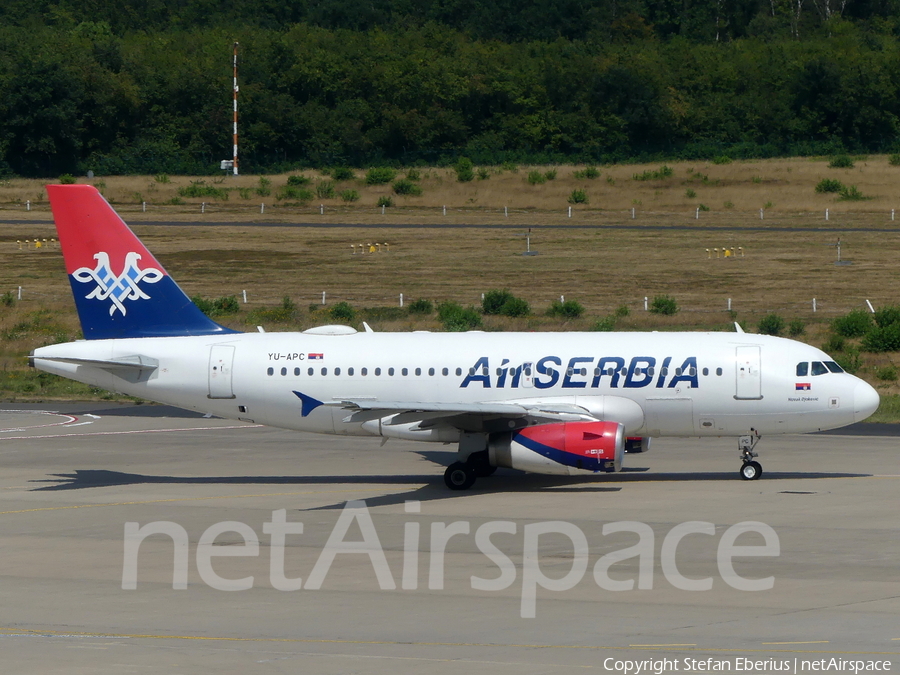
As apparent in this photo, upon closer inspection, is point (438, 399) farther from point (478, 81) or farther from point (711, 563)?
point (478, 81)

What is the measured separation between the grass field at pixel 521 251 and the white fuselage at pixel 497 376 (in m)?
17.0

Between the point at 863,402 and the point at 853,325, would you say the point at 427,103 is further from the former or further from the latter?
the point at 863,402

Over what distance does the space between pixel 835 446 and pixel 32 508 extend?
91.5 feet

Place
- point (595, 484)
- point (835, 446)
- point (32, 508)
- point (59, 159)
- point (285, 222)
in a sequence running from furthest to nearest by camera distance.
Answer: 1. point (59, 159)
2. point (285, 222)
3. point (835, 446)
4. point (595, 484)
5. point (32, 508)

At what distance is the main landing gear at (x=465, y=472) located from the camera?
38.1 m

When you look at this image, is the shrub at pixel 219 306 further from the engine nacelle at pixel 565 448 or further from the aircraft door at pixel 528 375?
the engine nacelle at pixel 565 448

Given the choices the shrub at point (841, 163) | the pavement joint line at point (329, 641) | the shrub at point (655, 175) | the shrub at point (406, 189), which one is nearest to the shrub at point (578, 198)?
the shrub at point (655, 175)

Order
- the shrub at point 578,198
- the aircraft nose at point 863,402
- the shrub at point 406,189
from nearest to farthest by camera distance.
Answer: the aircraft nose at point 863,402 → the shrub at point 578,198 → the shrub at point 406,189

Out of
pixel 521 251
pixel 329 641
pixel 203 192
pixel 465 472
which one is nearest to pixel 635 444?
pixel 465 472

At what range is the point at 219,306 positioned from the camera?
8150 centimetres

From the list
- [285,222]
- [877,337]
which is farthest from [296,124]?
[877,337]

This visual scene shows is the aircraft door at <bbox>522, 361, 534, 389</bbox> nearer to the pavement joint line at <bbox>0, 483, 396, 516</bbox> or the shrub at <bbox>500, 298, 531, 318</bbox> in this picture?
the pavement joint line at <bbox>0, 483, 396, 516</bbox>

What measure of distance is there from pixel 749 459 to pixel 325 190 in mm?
96950

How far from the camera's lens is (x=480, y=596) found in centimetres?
2462
